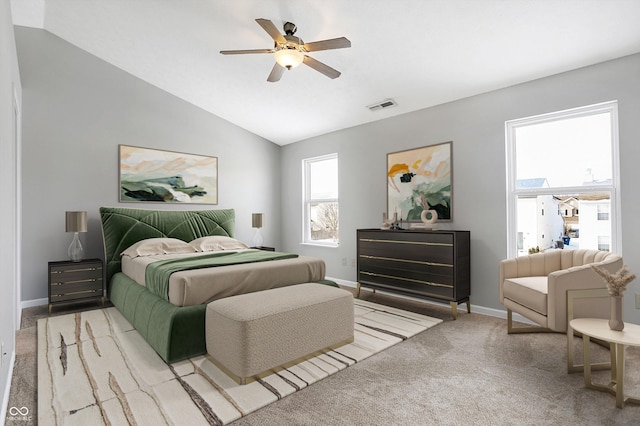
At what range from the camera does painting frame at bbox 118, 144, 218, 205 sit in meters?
4.75

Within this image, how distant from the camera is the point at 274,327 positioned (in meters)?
2.37

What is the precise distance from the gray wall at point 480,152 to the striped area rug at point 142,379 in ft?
4.61

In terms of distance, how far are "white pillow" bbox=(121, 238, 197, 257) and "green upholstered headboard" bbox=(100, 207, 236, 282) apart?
0.57 feet

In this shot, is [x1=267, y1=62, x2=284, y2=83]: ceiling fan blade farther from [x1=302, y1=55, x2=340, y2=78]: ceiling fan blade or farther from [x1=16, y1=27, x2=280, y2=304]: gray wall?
[x1=16, y1=27, x2=280, y2=304]: gray wall

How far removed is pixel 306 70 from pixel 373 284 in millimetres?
2833

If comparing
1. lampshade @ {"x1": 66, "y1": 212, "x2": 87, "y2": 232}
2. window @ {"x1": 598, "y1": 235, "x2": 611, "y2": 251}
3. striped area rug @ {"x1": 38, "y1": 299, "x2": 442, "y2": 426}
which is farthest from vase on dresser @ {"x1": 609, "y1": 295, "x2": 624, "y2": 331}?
lampshade @ {"x1": 66, "y1": 212, "x2": 87, "y2": 232}

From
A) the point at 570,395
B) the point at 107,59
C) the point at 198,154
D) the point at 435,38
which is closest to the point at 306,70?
the point at 435,38

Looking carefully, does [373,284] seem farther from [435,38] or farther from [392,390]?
[435,38]

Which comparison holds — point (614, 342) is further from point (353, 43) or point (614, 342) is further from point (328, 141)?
point (328, 141)

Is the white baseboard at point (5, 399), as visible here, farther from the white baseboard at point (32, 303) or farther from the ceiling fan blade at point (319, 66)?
the ceiling fan blade at point (319, 66)

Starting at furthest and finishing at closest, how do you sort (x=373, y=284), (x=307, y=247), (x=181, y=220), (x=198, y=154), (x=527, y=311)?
(x=307, y=247) < (x=198, y=154) < (x=181, y=220) < (x=373, y=284) < (x=527, y=311)

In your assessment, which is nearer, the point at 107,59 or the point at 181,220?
the point at 107,59

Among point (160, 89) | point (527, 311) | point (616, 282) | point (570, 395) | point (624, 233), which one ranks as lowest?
point (570, 395)

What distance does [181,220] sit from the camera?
16.4ft
